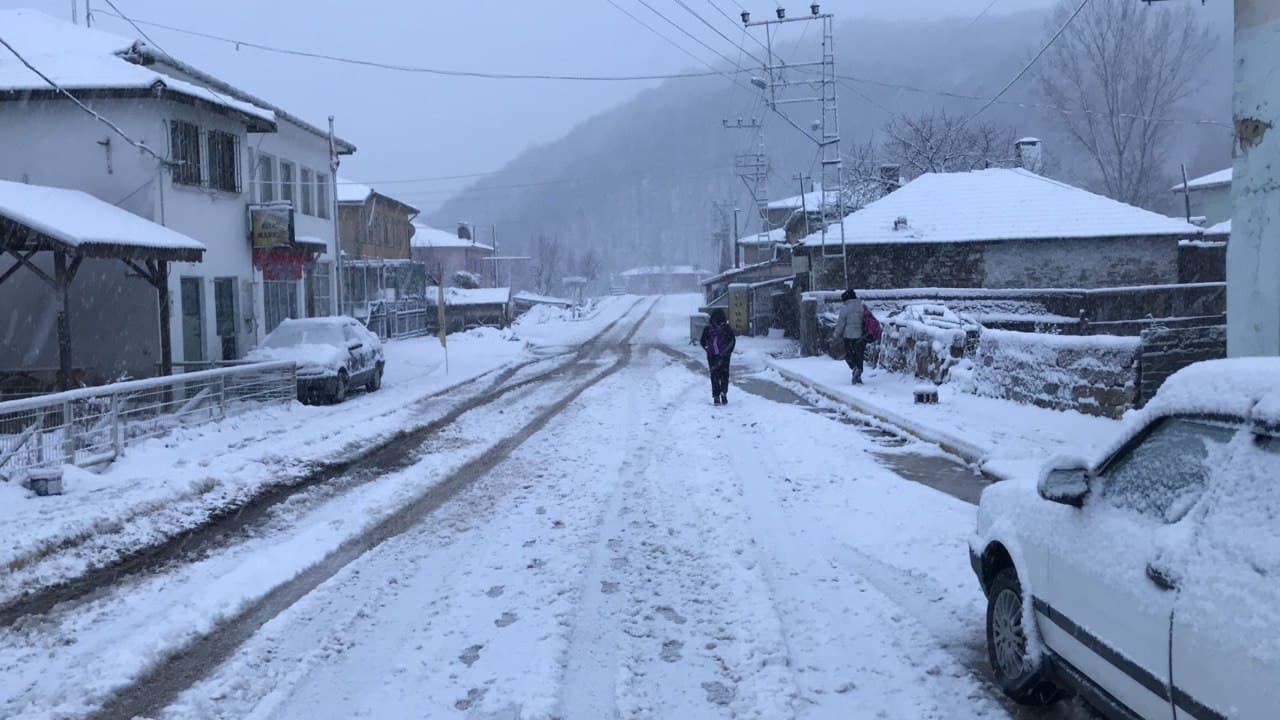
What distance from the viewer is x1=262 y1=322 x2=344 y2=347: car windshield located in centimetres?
2020

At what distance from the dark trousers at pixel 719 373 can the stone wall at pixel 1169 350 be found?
270 inches

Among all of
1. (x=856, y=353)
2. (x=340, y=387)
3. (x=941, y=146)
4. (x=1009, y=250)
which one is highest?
(x=941, y=146)

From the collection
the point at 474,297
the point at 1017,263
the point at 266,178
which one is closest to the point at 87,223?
the point at 266,178

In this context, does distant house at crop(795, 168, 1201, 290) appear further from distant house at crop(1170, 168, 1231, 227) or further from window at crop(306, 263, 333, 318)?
distant house at crop(1170, 168, 1231, 227)

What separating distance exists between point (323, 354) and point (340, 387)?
719 mm

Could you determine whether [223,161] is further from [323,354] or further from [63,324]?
[63,324]

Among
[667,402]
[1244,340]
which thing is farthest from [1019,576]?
[667,402]

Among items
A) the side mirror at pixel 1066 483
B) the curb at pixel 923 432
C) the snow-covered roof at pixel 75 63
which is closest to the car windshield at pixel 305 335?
the snow-covered roof at pixel 75 63

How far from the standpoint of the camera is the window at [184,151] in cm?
1978

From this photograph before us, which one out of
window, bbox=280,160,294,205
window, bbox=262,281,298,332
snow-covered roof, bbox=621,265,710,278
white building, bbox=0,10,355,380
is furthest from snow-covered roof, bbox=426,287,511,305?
snow-covered roof, bbox=621,265,710,278

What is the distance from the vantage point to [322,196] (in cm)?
3106

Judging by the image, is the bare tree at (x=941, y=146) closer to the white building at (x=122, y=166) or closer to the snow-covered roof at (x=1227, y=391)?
the white building at (x=122, y=166)

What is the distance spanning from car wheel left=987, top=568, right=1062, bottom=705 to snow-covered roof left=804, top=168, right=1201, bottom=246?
94.6 ft

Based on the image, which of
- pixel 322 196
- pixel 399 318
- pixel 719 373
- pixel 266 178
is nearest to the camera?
pixel 719 373
